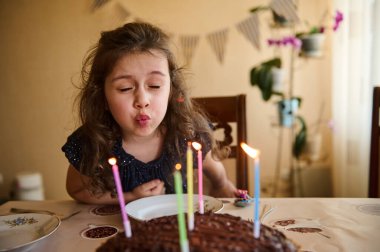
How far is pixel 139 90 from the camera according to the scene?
3.00 ft

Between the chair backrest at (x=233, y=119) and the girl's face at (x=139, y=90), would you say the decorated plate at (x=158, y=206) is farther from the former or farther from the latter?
the chair backrest at (x=233, y=119)

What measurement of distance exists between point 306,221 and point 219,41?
65.9 inches

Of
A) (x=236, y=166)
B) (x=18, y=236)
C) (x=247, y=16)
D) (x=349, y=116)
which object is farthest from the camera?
(x=247, y=16)

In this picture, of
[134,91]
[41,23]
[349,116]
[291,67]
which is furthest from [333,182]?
[41,23]

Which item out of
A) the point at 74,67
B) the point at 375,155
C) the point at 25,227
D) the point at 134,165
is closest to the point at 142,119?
the point at 134,165

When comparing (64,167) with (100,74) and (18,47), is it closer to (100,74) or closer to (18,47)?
(18,47)

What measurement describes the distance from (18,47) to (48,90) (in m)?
0.33

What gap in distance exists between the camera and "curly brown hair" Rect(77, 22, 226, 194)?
99 centimetres

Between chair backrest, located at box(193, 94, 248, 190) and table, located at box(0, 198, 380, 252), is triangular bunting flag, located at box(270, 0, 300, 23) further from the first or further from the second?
table, located at box(0, 198, 380, 252)

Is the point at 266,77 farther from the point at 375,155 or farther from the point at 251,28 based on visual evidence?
the point at 375,155

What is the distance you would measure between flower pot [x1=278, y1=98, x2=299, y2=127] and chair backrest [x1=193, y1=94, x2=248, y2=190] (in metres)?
0.90

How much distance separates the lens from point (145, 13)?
7.42ft

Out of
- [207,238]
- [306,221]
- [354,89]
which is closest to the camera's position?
[207,238]

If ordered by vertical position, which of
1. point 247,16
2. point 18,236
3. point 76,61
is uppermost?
point 247,16
